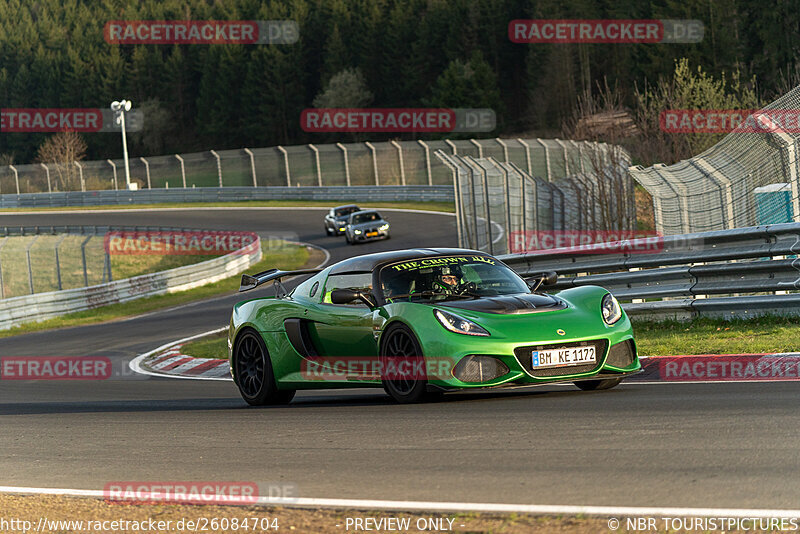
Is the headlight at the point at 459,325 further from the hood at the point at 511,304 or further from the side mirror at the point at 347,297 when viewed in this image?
the side mirror at the point at 347,297

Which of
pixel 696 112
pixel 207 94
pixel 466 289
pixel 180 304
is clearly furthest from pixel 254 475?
pixel 207 94

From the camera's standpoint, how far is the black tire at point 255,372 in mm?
9992

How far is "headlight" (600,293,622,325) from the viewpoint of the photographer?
846 cm

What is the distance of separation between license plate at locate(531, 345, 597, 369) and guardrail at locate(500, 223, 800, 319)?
4132mm

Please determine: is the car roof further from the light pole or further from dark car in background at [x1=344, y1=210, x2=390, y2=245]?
the light pole

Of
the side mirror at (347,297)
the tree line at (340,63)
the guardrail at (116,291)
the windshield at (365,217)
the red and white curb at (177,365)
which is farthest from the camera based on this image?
the tree line at (340,63)

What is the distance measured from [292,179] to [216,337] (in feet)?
140

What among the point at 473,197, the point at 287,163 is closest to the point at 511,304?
the point at 473,197

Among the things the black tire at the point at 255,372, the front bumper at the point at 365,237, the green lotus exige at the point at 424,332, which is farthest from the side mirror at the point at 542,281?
the front bumper at the point at 365,237

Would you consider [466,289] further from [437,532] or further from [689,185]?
[689,185]

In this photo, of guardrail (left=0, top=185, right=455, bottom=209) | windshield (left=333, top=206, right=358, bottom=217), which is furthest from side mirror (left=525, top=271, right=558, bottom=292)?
guardrail (left=0, top=185, right=455, bottom=209)

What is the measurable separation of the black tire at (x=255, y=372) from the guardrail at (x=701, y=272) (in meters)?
4.51

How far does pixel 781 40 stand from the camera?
7425 cm

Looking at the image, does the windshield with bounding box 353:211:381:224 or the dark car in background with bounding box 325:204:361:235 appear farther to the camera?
the dark car in background with bounding box 325:204:361:235
